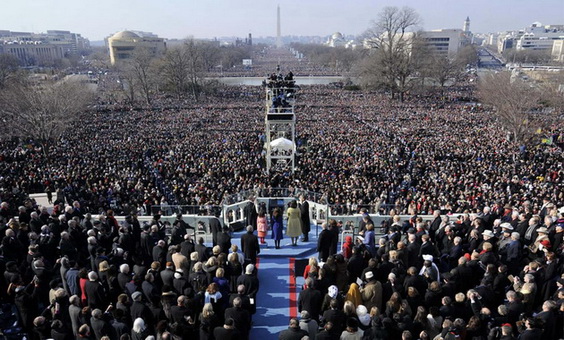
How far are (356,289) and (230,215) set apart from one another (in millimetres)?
6131

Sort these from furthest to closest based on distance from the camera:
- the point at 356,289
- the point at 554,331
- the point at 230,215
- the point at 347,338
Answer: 1. the point at 230,215
2. the point at 356,289
3. the point at 554,331
4. the point at 347,338

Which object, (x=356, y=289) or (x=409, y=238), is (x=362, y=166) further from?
(x=356, y=289)

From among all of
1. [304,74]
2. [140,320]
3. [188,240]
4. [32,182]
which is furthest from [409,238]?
[304,74]

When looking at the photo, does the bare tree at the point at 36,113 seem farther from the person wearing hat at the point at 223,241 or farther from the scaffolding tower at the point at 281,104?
the person wearing hat at the point at 223,241

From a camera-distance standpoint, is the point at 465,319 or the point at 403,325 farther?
the point at 465,319

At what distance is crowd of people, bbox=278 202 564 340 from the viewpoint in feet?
18.3

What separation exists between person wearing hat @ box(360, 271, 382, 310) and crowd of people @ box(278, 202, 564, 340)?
15mm

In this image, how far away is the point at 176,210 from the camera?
12086mm

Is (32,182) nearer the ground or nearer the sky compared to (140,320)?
nearer the ground

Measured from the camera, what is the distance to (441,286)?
6387 millimetres

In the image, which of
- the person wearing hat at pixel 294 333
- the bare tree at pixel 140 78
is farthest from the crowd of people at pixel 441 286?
the bare tree at pixel 140 78

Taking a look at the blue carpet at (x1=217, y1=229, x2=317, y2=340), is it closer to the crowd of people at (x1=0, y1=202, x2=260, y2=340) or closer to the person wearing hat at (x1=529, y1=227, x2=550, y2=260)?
the crowd of people at (x1=0, y1=202, x2=260, y2=340)

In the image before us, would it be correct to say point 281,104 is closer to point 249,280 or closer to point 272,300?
point 272,300

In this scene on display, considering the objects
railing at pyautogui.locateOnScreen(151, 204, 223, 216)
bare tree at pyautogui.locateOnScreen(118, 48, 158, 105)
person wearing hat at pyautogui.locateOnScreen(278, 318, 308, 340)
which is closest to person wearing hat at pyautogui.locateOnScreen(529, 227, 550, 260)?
person wearing hat at pyautogui.locateOnScreen(278, 318, 308, 340)
